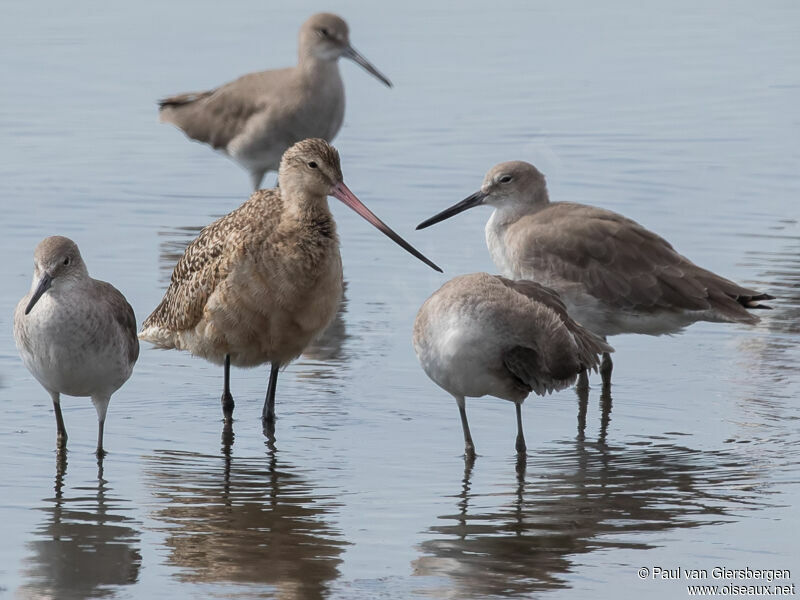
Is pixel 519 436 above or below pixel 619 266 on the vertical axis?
below

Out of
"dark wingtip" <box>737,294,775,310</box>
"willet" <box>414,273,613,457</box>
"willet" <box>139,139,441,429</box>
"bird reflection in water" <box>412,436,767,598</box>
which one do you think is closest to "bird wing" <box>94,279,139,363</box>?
"willet" <box>139,139,441,429</box>

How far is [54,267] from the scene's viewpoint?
8180 millimetres

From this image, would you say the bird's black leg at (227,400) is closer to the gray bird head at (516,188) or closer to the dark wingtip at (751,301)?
the gray bird head at (516,188)

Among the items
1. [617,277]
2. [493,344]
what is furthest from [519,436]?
[617,277]

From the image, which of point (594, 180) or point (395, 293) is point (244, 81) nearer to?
point (594, 180)

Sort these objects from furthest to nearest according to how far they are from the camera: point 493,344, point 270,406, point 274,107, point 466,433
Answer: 1. point 274,107
2. point 270,406
3. point 466,433
4. point 493,344

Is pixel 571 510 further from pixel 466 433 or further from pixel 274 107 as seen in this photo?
pixel 274 107

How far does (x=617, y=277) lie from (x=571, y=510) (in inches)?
99.6

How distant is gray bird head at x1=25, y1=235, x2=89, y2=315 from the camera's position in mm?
8133

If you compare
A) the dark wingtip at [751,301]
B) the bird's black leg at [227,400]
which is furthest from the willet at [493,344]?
the dark wingtip at [751,301]

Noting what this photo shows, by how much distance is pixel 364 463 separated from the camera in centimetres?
849

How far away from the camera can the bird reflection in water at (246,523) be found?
22.9 ft

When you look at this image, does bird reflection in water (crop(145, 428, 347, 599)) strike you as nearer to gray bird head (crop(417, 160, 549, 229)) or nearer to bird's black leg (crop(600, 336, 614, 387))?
bird's black leg (crop(600, 336, 614, 387))

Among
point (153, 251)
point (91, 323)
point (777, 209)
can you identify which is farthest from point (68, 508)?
point (777, 209)
